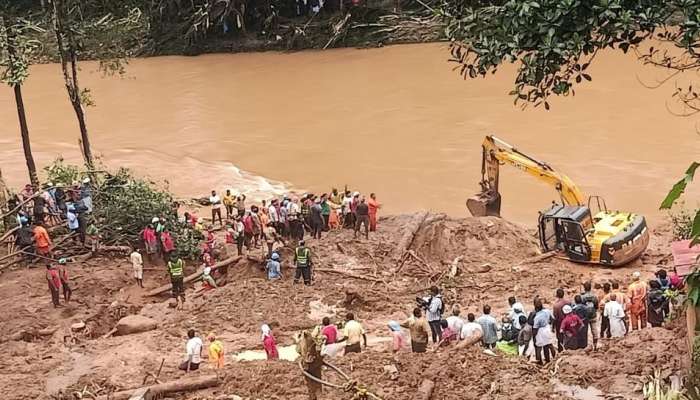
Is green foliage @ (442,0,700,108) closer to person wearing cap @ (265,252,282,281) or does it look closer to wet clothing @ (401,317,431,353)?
wet clothing @ (401,317,431,353)

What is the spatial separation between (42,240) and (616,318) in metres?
11.8

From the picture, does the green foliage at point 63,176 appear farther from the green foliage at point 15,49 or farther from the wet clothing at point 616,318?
the wet clothing at point 616,318

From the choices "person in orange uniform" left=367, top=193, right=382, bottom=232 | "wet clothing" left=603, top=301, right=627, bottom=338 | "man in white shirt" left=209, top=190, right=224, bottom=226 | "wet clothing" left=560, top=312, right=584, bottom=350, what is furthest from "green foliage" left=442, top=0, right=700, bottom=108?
"man in white shirt" left=209, top=190, right=224, bottom=226

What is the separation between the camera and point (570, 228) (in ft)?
56.9

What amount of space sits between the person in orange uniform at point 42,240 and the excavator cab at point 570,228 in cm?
1049

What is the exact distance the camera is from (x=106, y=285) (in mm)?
17656

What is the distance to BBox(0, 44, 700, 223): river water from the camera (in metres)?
24.9

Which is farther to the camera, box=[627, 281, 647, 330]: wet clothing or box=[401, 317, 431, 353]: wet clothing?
box=[627, 281, 647, 330]: wet clothing

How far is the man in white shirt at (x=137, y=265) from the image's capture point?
686 inches

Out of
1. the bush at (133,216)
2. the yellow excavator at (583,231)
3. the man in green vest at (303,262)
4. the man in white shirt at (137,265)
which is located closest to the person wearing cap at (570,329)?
the yellow excavator at (583,231)

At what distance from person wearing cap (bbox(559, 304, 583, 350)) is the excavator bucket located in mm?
7999

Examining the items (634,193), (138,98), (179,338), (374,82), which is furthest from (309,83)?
(179,338)

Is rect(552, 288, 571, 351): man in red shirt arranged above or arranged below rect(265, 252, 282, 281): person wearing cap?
above

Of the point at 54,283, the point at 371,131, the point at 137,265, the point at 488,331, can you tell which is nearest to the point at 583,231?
the point at 488,331
